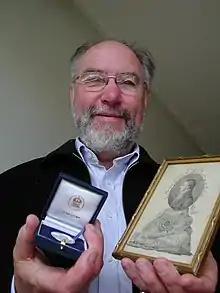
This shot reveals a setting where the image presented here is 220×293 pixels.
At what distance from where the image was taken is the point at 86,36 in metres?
1.69

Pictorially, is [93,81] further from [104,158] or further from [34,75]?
[34,75]

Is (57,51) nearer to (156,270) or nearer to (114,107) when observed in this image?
(114,107)

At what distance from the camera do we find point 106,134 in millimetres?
1010

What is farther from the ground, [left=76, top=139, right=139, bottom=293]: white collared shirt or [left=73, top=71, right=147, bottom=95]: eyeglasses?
[left=73, top=71, right=147, bottom=95]: eyeglasses

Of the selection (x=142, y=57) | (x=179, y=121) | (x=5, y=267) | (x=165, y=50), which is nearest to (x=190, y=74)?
(x=165, y=50)

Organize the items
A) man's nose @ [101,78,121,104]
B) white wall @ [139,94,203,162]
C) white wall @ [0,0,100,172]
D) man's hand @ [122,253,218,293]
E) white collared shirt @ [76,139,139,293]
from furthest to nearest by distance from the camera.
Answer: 1. white wall @ [139,94,203,162]
2. white wall @ [0,0,100,172]
3. man's nose @ [101,78,121,104]
4. white collared shirt @ [76,139,139,293]
5. man's hand @ [122,253,218,293]

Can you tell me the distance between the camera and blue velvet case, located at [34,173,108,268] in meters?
0.62

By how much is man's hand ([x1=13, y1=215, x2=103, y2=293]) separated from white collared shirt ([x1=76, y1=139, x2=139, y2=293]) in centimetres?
20

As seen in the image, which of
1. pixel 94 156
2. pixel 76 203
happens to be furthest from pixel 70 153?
pixel 76 203

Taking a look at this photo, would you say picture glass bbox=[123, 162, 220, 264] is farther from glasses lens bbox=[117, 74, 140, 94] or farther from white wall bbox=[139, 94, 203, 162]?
white wall bbox=[139, 94, 203, 162]

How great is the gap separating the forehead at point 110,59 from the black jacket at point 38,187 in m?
0.18

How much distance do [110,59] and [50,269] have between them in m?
0.61

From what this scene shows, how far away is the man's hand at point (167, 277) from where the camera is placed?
580mm

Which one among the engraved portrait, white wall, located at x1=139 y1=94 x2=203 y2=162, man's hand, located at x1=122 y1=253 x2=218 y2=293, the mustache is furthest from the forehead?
white wall, located at x1=139 y1=94 x2=203 y2=162
